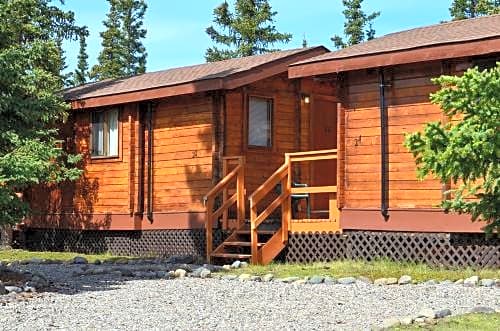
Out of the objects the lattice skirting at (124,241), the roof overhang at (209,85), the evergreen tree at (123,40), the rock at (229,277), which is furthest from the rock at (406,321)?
the evergreen tree at (123,40)

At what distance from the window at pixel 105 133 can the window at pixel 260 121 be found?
12.0 ft

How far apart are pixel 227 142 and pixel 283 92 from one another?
1.94 meters

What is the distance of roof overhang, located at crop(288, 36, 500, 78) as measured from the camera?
1264cm

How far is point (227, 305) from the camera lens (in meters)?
9.64

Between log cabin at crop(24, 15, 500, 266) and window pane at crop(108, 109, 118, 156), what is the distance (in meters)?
0.04

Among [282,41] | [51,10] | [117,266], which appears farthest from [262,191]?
[282,41]

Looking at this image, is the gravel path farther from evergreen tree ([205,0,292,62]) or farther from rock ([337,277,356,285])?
evergreen tree ([205,0,292,62])

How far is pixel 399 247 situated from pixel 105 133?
874cm

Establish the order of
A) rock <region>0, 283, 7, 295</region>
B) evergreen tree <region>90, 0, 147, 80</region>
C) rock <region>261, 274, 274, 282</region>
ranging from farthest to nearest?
evergreen tree <region>90, 0, 147, 80</region>, rock <region>261, 274, 274, 282</region>, rock <region>0, 283, 7, 295</region>

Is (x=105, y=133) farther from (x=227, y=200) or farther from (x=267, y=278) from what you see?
(x=267, y=278)

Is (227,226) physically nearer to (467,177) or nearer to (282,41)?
(467,177)

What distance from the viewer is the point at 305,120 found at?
60.5ft

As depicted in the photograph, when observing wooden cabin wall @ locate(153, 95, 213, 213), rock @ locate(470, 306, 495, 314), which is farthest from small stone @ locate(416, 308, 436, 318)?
wooden cabin wall @ locate(153, 95, 213, 213)

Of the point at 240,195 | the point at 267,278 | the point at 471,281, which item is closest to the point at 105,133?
the point at 240,195
